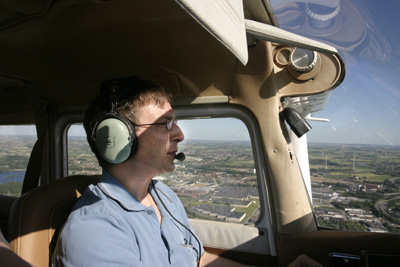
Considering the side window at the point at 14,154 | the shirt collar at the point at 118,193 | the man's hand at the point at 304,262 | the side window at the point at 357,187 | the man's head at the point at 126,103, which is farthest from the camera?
the side window at the point at 14,154

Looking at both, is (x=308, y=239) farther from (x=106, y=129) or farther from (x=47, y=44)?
(x=47, y=44)

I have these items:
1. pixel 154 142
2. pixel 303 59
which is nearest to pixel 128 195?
pixel 154 142

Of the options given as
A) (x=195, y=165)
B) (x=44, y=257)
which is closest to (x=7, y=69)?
(x=44, y=257)

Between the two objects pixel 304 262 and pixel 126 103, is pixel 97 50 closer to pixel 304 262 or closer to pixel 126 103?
pixel 126 103

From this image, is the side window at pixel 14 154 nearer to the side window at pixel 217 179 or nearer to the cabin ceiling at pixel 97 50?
the cabin ceiling at pixel 97 50

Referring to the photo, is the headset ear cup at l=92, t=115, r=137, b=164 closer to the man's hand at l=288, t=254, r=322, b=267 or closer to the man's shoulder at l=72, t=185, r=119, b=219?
the man's shoulder at l=72, t=185, r=119, b=219

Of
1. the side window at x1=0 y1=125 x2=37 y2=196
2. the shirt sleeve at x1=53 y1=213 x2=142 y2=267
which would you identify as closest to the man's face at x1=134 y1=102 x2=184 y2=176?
the shirt sleeve at x1=53 y1=213 x2=142 y2=267

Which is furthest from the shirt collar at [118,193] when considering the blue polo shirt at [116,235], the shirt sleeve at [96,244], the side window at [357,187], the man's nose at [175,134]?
the side window at [357,187]

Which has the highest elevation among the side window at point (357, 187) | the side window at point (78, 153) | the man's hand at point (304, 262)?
the side window at point (78, 153)
